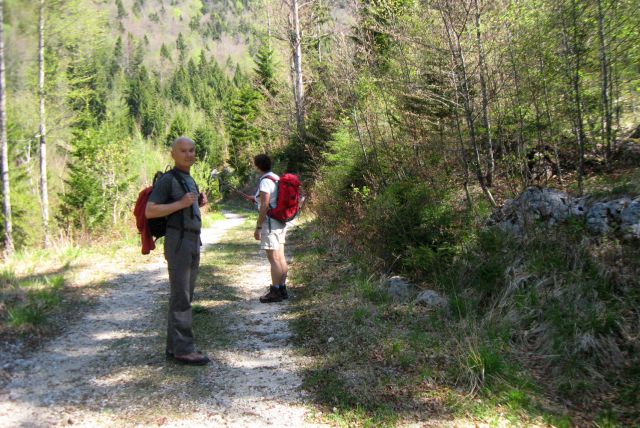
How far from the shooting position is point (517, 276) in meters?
4.59

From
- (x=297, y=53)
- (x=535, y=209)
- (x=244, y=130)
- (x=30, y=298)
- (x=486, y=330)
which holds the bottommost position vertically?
(x=486, y=330)

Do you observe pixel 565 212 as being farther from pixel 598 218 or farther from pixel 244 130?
pixel 244 130

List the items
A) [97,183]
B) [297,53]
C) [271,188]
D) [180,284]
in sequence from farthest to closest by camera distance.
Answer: [297,53]
[97,183]
[271,188]
[180,284]

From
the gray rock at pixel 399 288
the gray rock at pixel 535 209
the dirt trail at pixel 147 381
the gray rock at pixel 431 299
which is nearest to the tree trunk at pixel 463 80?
the gray rock at pixel 535 209

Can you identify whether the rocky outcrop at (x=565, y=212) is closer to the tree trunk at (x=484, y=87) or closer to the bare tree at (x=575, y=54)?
the bare tree at (x=575, y=54)

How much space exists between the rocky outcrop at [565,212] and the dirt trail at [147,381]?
A: 10.5 feet

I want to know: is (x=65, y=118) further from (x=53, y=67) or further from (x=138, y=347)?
(x=138, y=347)

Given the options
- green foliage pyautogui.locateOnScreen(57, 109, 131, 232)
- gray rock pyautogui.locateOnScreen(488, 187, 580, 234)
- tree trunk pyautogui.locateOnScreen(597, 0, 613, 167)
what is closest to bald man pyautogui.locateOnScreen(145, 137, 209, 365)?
gray rock pyautogui.locateOnScreen(488, 187, 580, 234)

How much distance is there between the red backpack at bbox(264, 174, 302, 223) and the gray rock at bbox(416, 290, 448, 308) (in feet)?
6.69

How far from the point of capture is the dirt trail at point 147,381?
2.94 m

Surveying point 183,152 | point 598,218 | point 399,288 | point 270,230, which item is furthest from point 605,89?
point 183,152

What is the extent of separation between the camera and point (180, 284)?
12.1 feet

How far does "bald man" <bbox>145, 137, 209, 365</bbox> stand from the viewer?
363 centimetres

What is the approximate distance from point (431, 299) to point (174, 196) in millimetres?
3095
